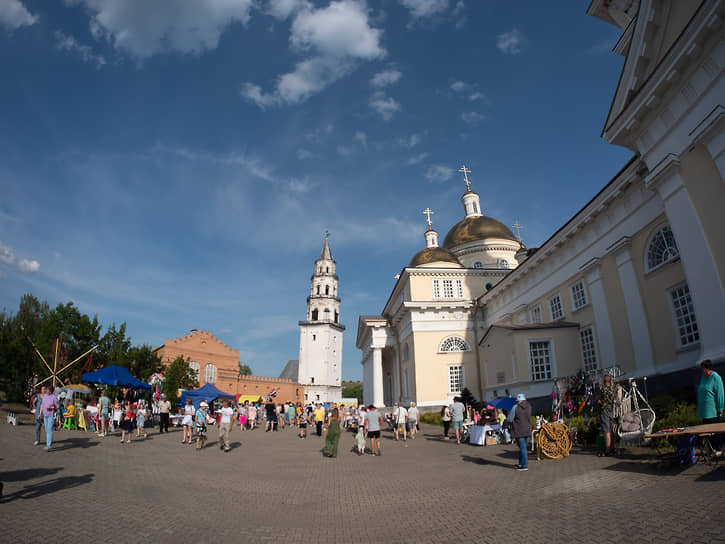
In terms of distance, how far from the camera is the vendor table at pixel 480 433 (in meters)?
14.5

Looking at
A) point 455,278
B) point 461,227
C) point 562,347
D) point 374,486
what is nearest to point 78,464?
point 374,486

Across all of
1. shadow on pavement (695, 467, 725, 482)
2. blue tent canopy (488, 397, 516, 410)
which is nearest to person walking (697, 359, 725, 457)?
shadow on pavement (695, 467, 725, 482)

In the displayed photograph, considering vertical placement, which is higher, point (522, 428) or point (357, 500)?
point (522, 428)

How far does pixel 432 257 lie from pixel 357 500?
3025 centimetres

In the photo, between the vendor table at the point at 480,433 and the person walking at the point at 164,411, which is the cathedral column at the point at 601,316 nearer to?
the vendor table at the point at 480,433

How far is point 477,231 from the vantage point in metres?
41.8

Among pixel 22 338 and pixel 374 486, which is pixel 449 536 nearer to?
pixel 374 486

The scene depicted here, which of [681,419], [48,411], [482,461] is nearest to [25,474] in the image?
[48,411]

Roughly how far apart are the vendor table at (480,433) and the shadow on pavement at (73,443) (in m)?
13.2

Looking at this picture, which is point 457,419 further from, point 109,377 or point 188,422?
point 109,377

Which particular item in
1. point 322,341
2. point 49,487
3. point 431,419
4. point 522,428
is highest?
point 322,341

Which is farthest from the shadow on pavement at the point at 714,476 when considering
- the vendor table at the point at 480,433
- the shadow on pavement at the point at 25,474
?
the shadow on pavement at the point at 25,474

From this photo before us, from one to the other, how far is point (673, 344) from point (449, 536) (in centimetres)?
1385

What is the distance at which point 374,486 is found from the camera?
8461 millimetres
